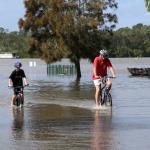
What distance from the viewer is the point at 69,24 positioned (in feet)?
160

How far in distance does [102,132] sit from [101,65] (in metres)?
6.22

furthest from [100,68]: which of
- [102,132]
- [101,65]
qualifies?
[102,132]

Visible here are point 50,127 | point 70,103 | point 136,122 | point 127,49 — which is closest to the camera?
point 50,127

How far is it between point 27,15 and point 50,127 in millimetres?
37776

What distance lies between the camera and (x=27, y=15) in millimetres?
51031

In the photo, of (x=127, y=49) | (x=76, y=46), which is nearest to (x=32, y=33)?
(x=76, y=46)

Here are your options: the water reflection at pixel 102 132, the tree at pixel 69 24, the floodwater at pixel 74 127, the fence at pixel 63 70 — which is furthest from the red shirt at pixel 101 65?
the fence at pixel 63 70

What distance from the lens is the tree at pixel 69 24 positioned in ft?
161

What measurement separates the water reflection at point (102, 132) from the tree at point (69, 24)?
1261 inches

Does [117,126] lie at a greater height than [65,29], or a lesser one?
lesser

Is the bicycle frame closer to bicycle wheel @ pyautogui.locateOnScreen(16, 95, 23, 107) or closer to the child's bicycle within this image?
bicycle wheel @ pyautogui.locateOnScreen(16, 95, 23, 107)

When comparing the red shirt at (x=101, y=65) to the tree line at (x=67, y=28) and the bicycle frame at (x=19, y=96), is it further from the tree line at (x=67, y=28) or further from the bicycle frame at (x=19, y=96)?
the tree line at (x=67, y=28)

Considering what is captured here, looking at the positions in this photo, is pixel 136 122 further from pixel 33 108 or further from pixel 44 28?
pixel 44 28

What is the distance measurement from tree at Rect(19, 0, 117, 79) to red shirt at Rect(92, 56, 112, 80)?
29.6 metres
